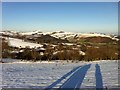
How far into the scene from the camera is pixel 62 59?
9156 mm

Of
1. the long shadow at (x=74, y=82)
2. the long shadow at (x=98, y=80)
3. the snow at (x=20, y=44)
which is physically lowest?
the long shadow at (x=98, y=80)

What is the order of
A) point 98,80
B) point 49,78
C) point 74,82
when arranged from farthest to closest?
point 49,78
point 98,80
point 74,82

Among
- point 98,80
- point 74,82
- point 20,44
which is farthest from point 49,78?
point 20,44

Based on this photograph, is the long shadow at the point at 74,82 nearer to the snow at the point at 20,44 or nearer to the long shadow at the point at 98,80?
the long shadow at the point at 98,80

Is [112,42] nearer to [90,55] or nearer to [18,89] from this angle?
[90,55]

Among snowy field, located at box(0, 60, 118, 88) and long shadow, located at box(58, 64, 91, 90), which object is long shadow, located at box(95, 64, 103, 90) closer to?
snowy field, located at box(0, 60, 118, 88)

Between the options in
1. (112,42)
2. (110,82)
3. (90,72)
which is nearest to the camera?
(110,82)

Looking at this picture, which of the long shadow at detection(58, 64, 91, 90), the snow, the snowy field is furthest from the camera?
the snow

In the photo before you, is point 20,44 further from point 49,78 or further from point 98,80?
point 98,80

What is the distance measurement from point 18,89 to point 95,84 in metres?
1.57

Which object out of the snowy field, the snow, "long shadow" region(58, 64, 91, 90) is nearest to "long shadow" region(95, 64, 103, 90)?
the snowy field

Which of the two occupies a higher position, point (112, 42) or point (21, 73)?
point (112, 42)

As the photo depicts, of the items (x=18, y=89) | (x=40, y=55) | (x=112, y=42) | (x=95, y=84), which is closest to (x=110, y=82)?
(x=95, y=84)

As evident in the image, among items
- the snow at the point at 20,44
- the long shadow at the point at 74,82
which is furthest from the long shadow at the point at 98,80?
the snow at the point at 20,44
